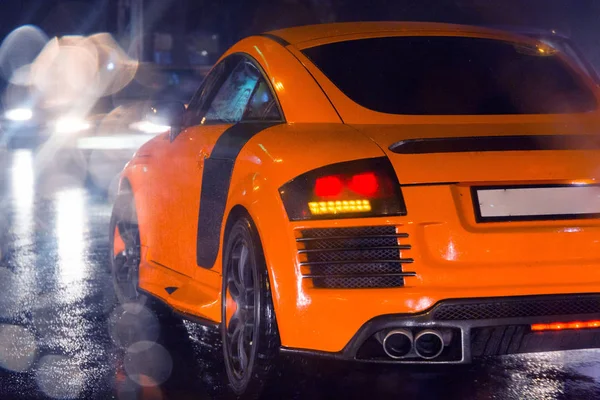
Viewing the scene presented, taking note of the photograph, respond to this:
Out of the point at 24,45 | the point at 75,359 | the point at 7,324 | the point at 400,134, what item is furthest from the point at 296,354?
the point at 24,45

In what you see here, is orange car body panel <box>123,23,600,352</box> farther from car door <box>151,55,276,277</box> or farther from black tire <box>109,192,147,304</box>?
black tire <box>109,192,147,304</box>

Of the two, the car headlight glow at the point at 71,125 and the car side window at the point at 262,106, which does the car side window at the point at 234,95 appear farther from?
the car headlight glow at the point at 71,125

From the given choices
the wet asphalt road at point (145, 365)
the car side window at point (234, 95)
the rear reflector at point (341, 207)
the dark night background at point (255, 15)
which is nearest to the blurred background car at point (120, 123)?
the dark night background at point (255, 15)

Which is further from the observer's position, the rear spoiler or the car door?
the car door

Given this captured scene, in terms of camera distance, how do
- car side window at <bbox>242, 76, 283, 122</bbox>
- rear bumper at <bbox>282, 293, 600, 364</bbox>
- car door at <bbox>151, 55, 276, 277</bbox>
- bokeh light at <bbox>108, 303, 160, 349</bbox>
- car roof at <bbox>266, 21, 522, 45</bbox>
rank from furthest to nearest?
bokeh light at <bbox>108, 303, 160, 349</bbox> < car door at <bbox>151, 55, 276, 277</bbox> < car roof at <bbox>266, 21, 522, 45</bbox> < car side window at <bbox>242, 76, 283, 122</bbox> < rear bumper at <bbox>282, 293, 600, 364</bbox>

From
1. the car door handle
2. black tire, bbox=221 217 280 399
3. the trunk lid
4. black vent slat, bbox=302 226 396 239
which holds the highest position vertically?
the trunk lid

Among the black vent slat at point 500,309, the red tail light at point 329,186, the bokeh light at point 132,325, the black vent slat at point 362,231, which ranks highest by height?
the red tail light at point 329,186

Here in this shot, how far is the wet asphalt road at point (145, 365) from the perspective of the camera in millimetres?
5246

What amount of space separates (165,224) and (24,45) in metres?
65.0

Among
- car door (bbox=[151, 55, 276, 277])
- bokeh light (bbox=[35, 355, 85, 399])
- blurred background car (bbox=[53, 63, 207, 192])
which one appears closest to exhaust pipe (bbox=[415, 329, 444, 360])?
car door (bbox=[151, 55, 276, 277])

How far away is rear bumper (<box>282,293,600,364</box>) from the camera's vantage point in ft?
13.7

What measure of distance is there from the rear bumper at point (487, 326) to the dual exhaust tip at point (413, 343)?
0.06 ft

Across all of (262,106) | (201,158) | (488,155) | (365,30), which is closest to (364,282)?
(488,155)

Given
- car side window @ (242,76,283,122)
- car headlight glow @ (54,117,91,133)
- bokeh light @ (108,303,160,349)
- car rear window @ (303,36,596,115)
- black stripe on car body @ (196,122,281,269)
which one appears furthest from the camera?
car headlight glow @ (54,117,91,133)
